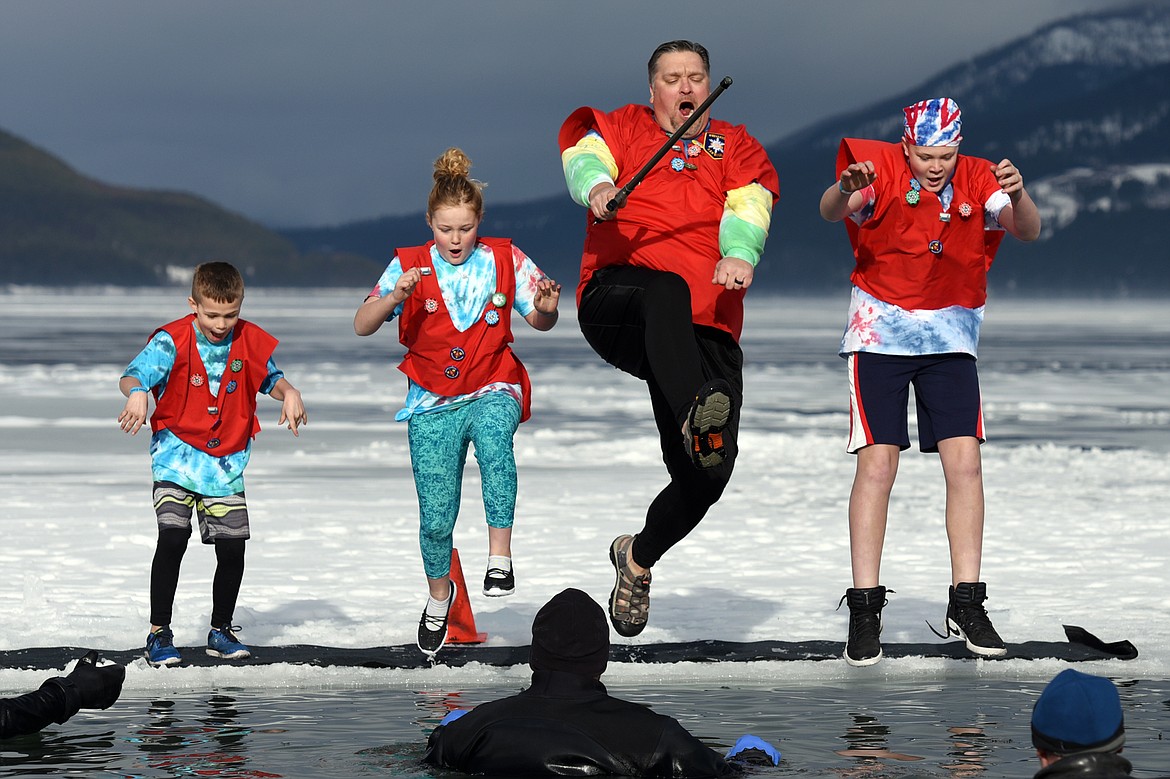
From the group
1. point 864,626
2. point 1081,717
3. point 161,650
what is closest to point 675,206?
point 864,626

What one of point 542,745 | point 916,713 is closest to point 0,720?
point 542,745

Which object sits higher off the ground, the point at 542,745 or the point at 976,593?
the point at 976,593

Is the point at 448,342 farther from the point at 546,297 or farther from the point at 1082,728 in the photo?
the point at 1082,728

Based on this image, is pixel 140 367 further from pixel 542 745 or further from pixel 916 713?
pixel 916 713

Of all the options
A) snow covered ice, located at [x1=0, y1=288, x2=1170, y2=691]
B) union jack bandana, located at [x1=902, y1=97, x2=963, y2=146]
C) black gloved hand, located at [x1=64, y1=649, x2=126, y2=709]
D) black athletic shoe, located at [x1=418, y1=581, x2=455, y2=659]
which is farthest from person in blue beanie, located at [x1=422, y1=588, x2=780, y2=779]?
union jack bandana, located at [x1=902, y1=97, x2=963, y2=146]

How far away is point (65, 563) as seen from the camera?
870cm

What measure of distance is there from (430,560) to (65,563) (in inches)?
121

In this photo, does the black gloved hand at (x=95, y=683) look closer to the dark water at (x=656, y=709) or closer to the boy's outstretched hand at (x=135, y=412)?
the dark water at (x=656, y=709)

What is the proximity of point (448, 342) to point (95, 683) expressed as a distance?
Answer: 1.86 m

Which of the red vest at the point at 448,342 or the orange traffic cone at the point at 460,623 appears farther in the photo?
the orange traffic cone at the point at 460,623

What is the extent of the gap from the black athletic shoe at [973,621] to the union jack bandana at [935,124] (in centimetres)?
168

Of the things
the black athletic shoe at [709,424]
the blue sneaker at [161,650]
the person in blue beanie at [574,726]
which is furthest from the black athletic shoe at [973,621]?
the blue sneaker at [161,650]

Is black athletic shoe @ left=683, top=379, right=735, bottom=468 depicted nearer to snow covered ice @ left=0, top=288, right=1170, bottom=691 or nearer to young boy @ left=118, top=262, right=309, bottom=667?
snow covered ice @ left=0, top=288, right=1170, bottom=691

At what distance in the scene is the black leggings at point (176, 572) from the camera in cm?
635
